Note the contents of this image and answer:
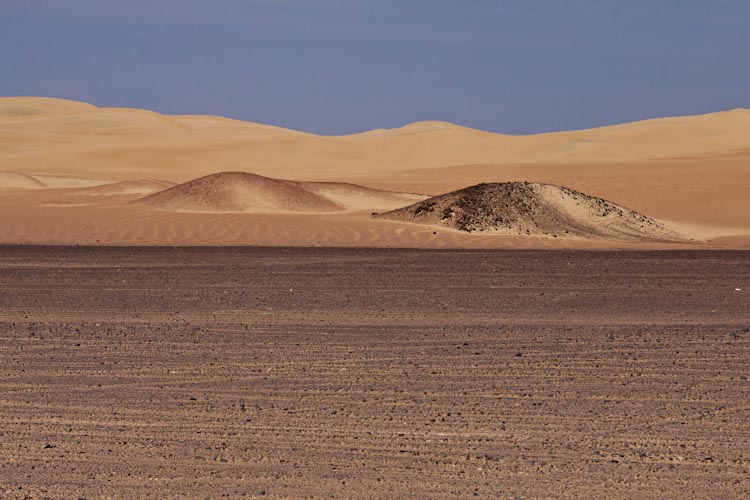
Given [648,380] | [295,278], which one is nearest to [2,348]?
[648,380]

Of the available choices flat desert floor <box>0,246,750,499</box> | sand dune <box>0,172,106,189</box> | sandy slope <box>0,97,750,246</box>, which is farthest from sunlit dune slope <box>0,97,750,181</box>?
flat desert floor <box>0,246,750,499</box>

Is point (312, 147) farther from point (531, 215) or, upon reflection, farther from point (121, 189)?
point (531, 215)

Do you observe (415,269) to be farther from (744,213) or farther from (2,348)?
(744,213)

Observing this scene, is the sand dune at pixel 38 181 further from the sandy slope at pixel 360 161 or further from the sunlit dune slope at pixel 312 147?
the sunlit dune slope at pixel 312 147

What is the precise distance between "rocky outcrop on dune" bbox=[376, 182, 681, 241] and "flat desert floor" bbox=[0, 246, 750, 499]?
11.6m

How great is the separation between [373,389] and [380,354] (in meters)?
1.62

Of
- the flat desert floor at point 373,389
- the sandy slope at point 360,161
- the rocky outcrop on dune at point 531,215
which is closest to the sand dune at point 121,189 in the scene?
the sandy slope at point 360,161

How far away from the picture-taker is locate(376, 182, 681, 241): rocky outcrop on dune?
28.4 meters

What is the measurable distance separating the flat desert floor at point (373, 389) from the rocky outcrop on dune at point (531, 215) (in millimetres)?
11588

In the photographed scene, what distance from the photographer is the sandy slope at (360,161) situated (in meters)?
34.3

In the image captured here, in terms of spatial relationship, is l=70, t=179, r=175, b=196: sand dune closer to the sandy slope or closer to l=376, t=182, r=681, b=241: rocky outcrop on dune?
the sandy slope

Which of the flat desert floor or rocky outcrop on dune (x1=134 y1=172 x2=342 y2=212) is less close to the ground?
rocky outcrop on dune (x1=134 y1=172 x2=342 y2=212)

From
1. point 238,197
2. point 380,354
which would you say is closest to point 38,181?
point 238,197

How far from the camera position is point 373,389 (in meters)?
8.66
